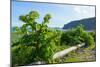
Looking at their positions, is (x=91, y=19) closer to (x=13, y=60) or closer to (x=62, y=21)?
(x=62, y=21)

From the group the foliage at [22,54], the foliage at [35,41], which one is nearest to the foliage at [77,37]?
the foliage at [35,41]

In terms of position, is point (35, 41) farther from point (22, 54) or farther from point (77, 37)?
point (77, 37)

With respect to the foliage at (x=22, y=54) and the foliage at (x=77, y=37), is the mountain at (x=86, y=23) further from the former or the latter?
the foliage at (x=22, y=54)

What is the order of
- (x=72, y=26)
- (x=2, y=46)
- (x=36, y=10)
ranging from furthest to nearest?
(x=72, y=26), (x=36, y=10), (x=2, y=46)

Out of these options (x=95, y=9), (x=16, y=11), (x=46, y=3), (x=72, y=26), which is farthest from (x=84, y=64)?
(x=16, y=11)

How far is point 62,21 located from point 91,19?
42 cm

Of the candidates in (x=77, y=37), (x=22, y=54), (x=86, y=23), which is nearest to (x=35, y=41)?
(x=22, y=54)

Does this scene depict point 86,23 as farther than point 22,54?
Yes

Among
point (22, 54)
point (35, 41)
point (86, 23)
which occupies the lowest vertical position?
point (22, 54)

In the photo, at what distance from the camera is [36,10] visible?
2586 millimetres

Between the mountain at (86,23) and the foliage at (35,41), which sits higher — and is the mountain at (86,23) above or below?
above

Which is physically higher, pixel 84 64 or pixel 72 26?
pixel 72 26

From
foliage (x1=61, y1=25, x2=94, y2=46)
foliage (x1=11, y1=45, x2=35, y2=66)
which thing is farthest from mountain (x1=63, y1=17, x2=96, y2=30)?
foliage (x1=11, y1=45, x2=35, y2=66)

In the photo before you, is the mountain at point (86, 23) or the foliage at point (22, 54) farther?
the mountain at point (86, 23)
